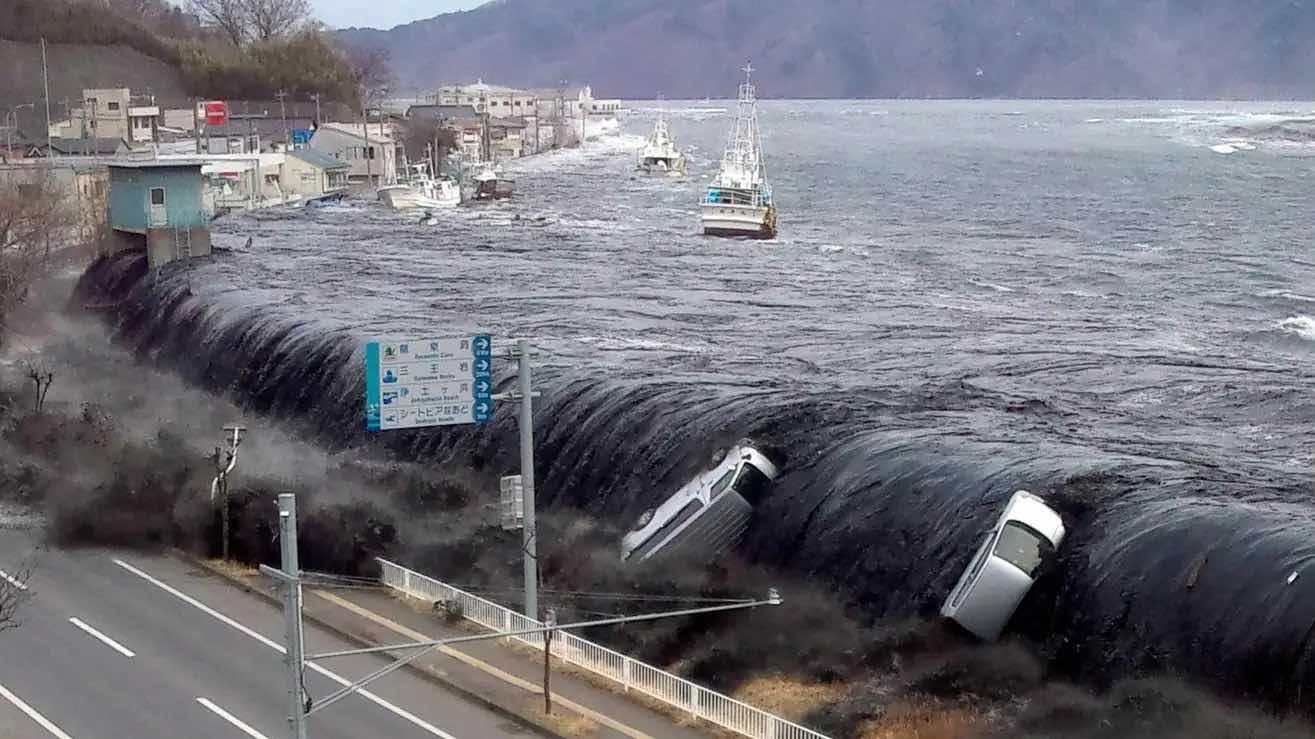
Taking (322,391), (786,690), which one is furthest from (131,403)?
(786,690)

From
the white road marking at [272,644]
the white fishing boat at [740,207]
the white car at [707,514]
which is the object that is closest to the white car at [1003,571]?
the white car at [707,514]

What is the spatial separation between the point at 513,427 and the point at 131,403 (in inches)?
449

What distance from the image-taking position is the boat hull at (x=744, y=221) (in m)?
66.2

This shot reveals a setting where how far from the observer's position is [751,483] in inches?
955

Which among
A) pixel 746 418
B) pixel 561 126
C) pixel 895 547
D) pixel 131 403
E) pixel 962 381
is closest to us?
pixel 895 547

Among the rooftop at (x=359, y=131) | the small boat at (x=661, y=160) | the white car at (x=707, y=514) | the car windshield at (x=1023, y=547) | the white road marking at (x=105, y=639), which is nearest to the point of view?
the car windshield at (x=1023, y=547)

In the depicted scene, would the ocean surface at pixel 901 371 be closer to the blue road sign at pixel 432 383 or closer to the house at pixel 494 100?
the blue road sign at pixel 432 383

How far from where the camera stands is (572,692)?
18.5 m

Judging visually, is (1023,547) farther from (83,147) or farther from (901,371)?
(83,147)

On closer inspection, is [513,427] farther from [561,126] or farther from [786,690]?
[561,126]

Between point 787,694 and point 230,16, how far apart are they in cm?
13660

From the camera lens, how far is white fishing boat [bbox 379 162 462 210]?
77.8 m

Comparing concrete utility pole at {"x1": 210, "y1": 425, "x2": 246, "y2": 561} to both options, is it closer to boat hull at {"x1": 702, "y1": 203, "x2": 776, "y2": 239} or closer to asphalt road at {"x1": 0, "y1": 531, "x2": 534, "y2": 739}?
asphalt road at {"x1": 0, "y1": 531, "x2": 534, "y2": 739}

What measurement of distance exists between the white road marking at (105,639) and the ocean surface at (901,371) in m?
8.04
